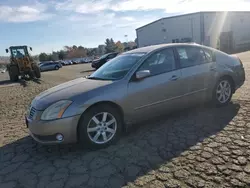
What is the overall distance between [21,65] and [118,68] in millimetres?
16821

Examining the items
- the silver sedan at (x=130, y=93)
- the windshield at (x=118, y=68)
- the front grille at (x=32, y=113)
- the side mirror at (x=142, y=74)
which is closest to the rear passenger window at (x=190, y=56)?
the silver sedan at (x=130, y=93)

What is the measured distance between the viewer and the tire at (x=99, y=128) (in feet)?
11.1

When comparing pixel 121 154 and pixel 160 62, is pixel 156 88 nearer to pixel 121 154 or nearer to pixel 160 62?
pixel 160 62

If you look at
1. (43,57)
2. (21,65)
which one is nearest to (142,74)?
(21,65)

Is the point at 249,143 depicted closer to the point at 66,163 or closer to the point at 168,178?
the point at 168,178

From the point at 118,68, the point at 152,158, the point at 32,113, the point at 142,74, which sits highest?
the point at 118,68

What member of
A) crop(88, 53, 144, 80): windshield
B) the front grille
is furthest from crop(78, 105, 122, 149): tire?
the front grille

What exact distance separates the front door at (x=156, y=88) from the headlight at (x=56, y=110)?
108 cm

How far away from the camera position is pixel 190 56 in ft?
14.9

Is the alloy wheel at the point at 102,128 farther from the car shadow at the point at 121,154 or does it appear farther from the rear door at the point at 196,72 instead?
the rear door at the point at 196,72

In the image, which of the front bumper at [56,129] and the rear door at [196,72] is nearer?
the front bumper at [56,129]

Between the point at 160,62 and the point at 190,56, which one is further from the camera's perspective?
the point at 190,56

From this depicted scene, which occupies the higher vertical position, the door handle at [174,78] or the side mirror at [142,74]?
the side mirror at [142,74]

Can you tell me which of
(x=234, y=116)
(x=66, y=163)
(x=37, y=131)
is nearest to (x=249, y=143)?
(x=234, y=116)
